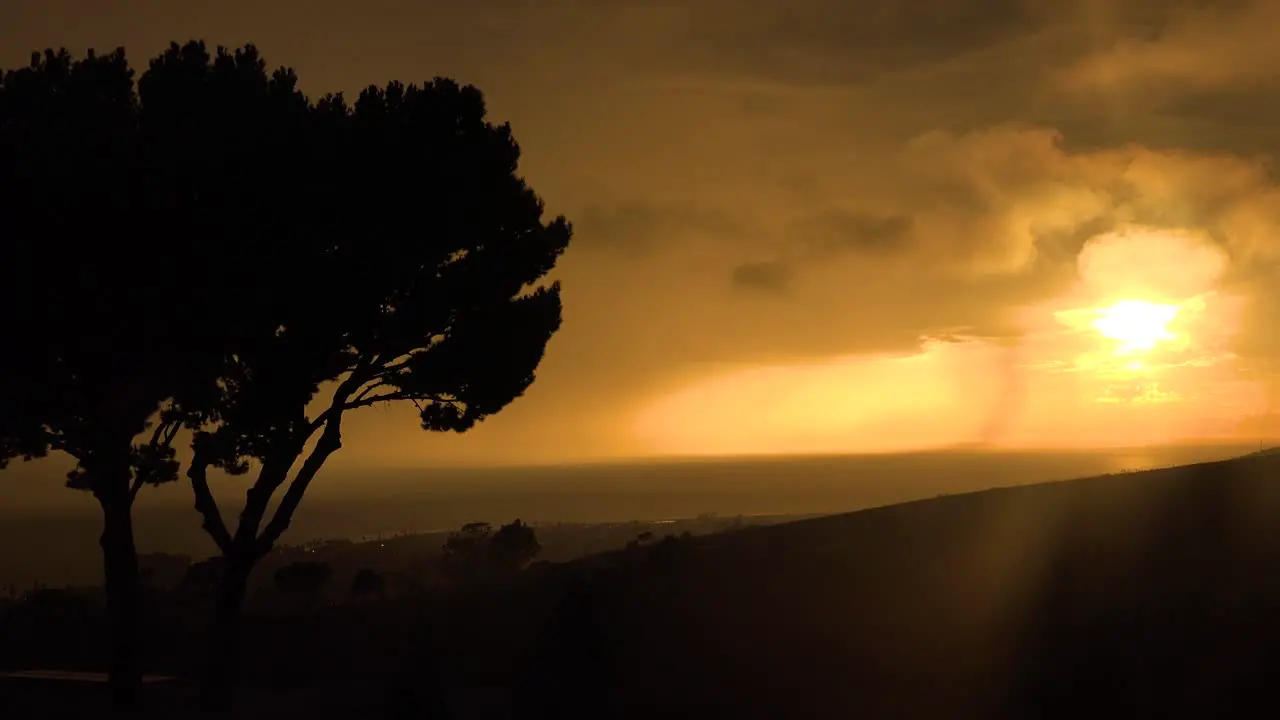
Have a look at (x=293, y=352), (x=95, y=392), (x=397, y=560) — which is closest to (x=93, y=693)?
(x=95, y=392)

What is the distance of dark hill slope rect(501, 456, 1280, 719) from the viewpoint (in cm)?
1814

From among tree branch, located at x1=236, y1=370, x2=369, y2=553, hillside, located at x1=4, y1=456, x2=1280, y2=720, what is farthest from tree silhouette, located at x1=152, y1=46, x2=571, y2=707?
hillside, located at x1=4, y1=456, x2=1280, y2=720

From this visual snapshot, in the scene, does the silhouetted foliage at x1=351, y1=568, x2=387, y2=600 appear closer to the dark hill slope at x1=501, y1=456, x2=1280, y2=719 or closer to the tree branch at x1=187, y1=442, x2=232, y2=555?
the dark hill slope at x1=501, y1=456, x2=1280, y2=719

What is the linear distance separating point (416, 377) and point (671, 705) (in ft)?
29.1

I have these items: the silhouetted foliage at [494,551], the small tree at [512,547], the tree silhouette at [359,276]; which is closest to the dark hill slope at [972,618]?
the tree silhouette at [359,276]

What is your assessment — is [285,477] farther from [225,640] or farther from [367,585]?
[367,585]

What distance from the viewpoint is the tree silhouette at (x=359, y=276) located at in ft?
74.0

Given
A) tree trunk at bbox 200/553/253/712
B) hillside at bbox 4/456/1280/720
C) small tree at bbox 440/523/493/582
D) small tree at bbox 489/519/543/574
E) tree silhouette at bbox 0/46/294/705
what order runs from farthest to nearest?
small tree at bbox 489/519/543/574, small tree at bbox 440/523/493/582, tree trunk at bbox 200/553/253/712, tree silhouette at bbox 0/46/294/705, hillside at bbox 4/456/1280/720

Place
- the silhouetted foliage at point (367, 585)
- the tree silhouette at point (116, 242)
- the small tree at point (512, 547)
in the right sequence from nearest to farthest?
the tree silhouette at point (116, 242) < the silhouetted foliage at point (367, 585) < the small tree at point (512, 547)

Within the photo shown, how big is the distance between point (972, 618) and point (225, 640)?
1507 cm

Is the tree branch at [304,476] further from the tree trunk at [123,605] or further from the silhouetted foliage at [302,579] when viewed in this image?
the silhouetted foliage at [302,579]

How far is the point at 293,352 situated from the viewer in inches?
907

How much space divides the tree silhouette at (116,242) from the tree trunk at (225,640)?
1899 mm

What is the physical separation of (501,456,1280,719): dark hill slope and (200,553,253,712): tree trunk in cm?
721
